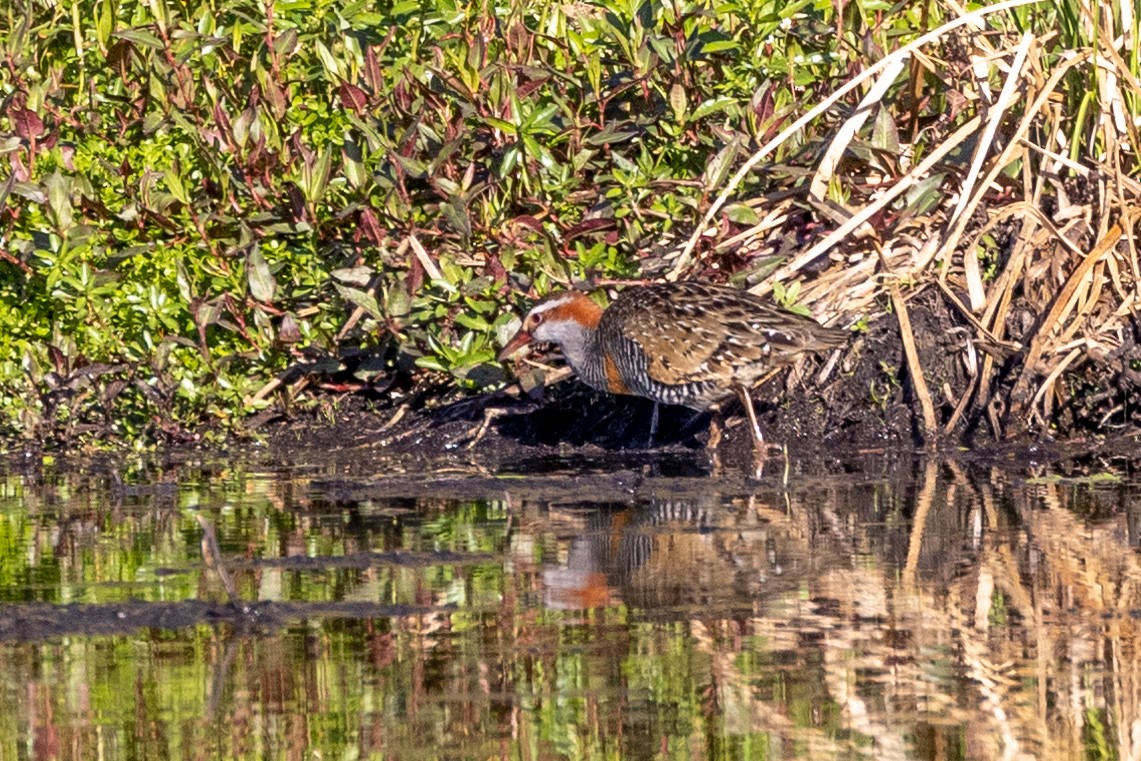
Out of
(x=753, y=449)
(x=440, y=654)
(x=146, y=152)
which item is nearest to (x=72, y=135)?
(x=146, y=152)

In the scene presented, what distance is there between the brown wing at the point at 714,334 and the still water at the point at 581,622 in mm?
958

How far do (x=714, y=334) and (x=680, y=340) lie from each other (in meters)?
0.16

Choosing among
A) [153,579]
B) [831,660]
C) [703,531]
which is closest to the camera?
[831,660]

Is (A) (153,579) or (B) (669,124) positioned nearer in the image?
(A) (153,579)

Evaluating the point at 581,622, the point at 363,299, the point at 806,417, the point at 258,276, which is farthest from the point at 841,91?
the point at 581,622

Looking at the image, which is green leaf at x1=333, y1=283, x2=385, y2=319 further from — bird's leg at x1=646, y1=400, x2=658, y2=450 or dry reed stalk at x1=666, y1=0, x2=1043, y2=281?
dry reed stalk at x1=666, y1=0, x2=1043, y2=281

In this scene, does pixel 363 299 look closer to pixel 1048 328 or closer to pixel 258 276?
pixel 258 276

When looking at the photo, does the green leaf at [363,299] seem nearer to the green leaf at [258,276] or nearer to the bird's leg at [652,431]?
the green leaf at [258,276]

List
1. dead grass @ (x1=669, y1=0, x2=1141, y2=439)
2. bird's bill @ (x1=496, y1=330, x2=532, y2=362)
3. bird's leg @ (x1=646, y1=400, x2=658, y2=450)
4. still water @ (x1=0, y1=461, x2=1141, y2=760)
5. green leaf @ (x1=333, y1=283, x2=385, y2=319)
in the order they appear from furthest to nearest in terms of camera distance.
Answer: bird's leg @ (x1=646, y1=400, x2=658, y2=450), green leaf @ (x1=333, y1=283, x2=385, y2=319), bird's bill @ (x1=496, y1=330, x2=532, y2=362), dead grass @ (x1=669, y1=0, x2=1141, y2=439), still water @ (x1=0, y1=461, x2=1141, y2=760)

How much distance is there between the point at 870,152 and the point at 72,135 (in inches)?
155

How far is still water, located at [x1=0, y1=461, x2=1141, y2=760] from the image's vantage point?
444 cm

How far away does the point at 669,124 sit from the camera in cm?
980

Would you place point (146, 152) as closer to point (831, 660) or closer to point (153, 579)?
point (153, 579)

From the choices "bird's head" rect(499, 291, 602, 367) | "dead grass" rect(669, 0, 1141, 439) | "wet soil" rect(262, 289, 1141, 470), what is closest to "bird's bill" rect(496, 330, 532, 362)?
"bird's head" rect(499, 291, 602, 367)
